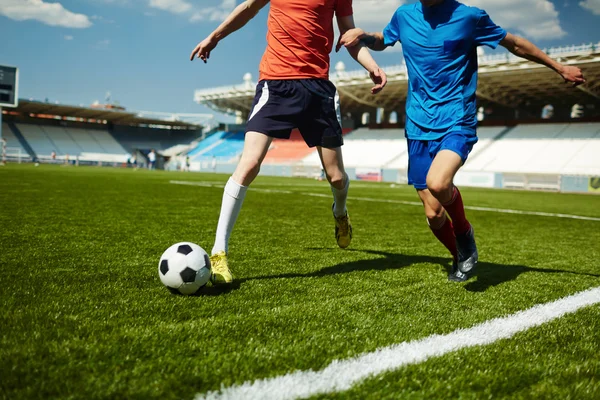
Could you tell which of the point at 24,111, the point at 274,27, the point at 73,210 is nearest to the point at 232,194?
the point at 274,27

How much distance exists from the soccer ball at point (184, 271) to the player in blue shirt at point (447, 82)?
1622 millimetres

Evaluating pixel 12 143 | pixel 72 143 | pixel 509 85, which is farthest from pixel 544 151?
pixel 12 143

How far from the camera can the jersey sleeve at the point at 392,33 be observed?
151 inches

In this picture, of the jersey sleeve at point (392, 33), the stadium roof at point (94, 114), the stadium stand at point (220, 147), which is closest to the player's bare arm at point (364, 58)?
the jersey sleeve at point (392, 33)

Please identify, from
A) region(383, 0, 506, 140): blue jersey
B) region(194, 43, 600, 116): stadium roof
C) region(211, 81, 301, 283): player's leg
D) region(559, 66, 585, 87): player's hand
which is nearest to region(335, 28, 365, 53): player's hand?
region(383, 0, 506, 140): blue jersey

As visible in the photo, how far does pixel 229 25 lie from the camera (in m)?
3.71

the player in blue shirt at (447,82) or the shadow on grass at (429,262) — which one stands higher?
the player in blue shirt at (447,82)

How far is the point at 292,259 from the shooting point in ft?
13.5

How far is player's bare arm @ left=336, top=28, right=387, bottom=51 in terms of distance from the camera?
3572 mm

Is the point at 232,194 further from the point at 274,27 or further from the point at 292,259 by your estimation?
the point at 274,27

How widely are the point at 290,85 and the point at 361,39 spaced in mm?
698

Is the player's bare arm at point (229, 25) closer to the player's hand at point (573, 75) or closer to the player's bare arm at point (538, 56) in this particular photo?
the player's bare arm at point (538, 56)

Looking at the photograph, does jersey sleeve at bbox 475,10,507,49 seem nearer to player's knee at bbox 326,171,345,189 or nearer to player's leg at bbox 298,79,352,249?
player's leg at bbox 298,79,352,249

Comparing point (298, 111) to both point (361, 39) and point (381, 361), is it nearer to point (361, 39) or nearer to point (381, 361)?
point (361, 39)
